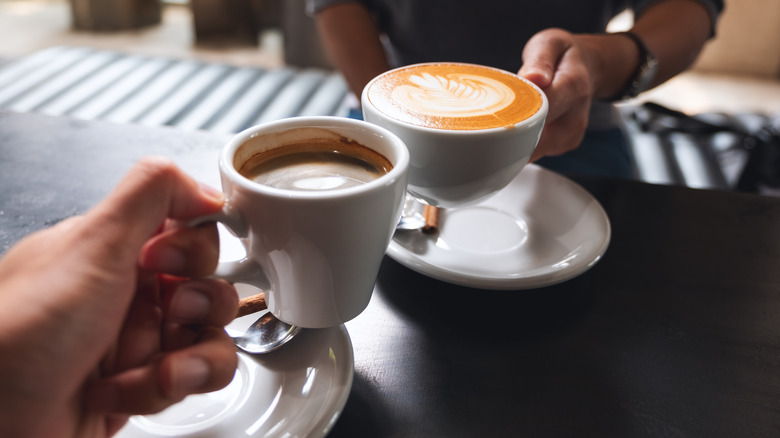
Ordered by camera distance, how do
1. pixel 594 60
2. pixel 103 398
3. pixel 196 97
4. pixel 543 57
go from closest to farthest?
1. pixel 103 398
2. pixel 543 57
3. pixel 594 60
4. pixel 196 97

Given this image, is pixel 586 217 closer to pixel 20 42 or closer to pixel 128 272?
pixel 128 272

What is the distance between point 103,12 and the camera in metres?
3.35

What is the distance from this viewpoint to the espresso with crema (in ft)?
1.69

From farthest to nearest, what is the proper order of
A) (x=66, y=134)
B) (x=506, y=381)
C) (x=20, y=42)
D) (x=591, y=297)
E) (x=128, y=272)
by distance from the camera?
(x=20, y=42) → (x=66, y=134) → (x=591, y=297) → (x=506, y=381) → (x=128, y=272)

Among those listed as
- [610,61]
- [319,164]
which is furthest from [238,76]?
[319,164]

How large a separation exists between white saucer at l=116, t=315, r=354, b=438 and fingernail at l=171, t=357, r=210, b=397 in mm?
63

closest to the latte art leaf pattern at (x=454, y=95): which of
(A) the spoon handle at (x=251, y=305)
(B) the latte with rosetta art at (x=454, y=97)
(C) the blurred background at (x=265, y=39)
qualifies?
(B) the latte with rosetta art at (x=454, y=97)

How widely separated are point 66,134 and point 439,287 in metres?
0.69

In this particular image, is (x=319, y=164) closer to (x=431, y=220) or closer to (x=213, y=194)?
(x=213, y=194)

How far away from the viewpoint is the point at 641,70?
42.1 inches

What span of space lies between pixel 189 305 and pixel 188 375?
0.05 meters

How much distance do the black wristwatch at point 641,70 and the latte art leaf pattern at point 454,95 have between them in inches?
19.4

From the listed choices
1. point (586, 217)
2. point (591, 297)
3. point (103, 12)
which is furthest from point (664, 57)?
point (103, 12)

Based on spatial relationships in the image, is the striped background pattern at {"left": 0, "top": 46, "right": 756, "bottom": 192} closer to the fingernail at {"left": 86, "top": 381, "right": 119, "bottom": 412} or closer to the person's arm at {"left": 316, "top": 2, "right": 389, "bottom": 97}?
the person's arm at {"left": 316, "top": 2, "right": 389, "bottom": 97}
